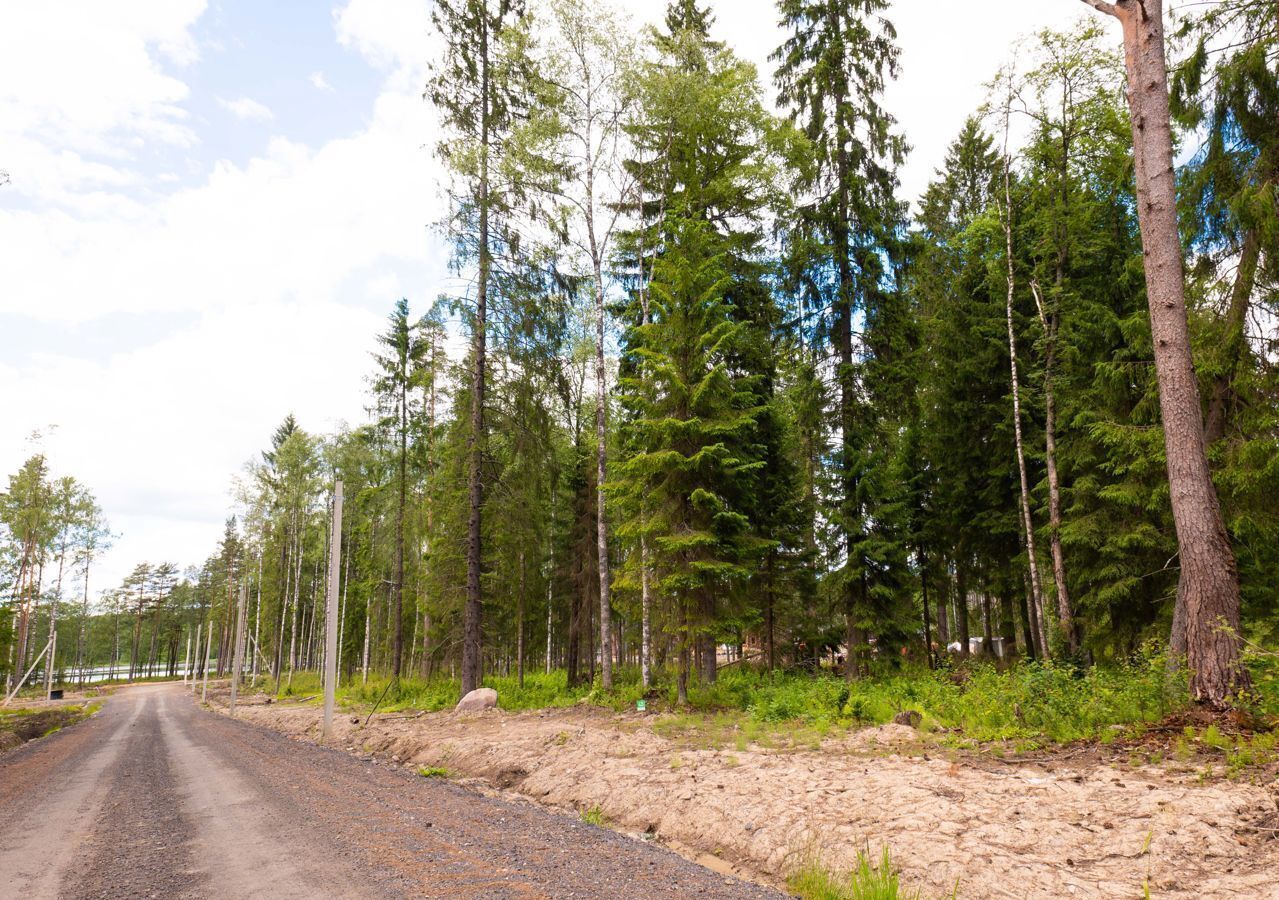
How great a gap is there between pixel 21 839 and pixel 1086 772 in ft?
35.2

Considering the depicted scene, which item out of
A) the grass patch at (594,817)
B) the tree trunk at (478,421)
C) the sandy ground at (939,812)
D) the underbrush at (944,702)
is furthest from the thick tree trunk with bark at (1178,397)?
the tree trunk at (478,421)

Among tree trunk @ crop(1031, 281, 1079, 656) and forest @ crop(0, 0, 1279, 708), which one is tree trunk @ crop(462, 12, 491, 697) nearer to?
forest @ crop(0, 0, 1279, 708)

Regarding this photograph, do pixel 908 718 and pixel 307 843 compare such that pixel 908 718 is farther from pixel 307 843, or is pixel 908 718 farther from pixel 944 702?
pixel 307 843

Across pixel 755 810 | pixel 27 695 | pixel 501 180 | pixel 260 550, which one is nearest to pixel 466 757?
pixel 755 810

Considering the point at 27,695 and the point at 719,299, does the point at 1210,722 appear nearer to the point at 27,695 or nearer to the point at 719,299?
the point at 719,299

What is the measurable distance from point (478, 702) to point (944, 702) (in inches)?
421

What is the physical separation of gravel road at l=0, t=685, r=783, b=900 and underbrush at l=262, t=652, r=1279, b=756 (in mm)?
4171

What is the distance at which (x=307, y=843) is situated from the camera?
579 cm

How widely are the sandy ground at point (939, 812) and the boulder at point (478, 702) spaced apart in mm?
6394

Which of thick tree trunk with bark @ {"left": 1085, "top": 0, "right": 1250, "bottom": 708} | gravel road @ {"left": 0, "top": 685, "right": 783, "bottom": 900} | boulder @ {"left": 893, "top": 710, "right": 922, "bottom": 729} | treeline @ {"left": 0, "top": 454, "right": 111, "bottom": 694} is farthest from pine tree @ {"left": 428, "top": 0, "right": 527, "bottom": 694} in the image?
treeline @ {"left": 0, "top": 454, "right": 111, "bottom": 694}

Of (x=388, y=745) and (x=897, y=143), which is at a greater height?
(x=897, y=143)

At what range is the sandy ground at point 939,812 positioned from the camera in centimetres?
426

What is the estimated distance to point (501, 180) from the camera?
18016 mm

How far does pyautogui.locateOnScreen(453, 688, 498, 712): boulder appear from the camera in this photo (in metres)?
15.8
